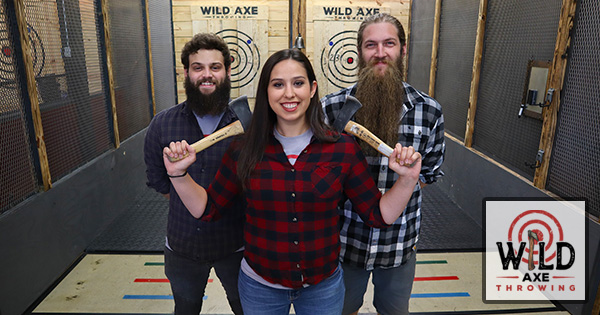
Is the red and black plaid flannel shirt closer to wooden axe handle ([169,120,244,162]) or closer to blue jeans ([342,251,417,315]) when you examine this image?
wooden axe handle ([169,120,244,162])

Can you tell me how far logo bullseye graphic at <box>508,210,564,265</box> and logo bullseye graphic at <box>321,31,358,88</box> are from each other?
3382 mm

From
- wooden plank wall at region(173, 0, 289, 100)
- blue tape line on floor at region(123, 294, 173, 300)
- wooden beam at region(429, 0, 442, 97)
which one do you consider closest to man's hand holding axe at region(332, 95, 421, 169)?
blue tape line on floor at region(123, 294, 173, 300)

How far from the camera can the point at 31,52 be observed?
118 inches

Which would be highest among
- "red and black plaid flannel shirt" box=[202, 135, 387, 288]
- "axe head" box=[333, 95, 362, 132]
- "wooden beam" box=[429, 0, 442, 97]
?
"wooden beam" box=[429, 0, 442, 97]

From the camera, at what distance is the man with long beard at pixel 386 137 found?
1860 millimetres

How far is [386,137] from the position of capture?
187 centimetres

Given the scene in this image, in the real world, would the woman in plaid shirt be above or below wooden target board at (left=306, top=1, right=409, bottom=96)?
below

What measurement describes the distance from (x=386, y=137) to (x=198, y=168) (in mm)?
841

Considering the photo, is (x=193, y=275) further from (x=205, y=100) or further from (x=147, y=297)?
(x=147, y=297)

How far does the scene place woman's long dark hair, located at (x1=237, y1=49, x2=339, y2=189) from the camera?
1514 mm

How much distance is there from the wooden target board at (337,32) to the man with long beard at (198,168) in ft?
13.8

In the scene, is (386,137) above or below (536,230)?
above

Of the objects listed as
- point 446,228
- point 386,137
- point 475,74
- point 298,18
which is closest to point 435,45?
point 475,74

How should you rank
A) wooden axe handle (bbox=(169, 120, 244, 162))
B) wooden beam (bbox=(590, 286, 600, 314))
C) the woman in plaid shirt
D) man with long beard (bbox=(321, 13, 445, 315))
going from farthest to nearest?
wooden beam (bbox=(590, 286, 600, 314)), man with long beard (bbox=(321, 13, 445, 315)), wooden axe handle (bbox=(169, 120, 244, 162)), the woman in plaid shirt
